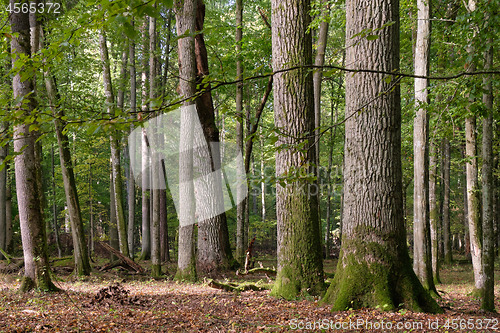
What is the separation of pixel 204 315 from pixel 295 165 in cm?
269

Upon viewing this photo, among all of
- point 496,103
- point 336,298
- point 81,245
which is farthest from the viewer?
point 81,245

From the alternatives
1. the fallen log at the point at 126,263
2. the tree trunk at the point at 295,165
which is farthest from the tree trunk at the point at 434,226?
the fallen log at the point at 126,263

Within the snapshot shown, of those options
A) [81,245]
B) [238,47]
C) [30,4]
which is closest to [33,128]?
[30,4]

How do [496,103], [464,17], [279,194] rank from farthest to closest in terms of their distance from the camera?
[496,103]
[279,194]
[464,17]

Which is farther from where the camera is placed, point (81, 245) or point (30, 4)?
point (81, 245)

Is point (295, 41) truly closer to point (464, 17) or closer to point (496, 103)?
point (464, 17)

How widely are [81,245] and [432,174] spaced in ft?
32.2

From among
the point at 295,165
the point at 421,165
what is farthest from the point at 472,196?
the point at 295,165

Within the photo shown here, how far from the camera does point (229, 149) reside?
27.5 metres

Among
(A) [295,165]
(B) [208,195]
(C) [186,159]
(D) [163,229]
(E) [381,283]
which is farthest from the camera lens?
(D) [163,229]

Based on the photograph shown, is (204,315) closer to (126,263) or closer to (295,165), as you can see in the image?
(295,165)

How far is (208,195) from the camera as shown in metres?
10.7

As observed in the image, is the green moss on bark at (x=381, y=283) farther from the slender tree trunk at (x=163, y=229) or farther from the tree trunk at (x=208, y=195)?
the slender tree trunk at (x=163, y=229)

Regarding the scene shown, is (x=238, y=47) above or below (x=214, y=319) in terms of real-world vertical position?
above
